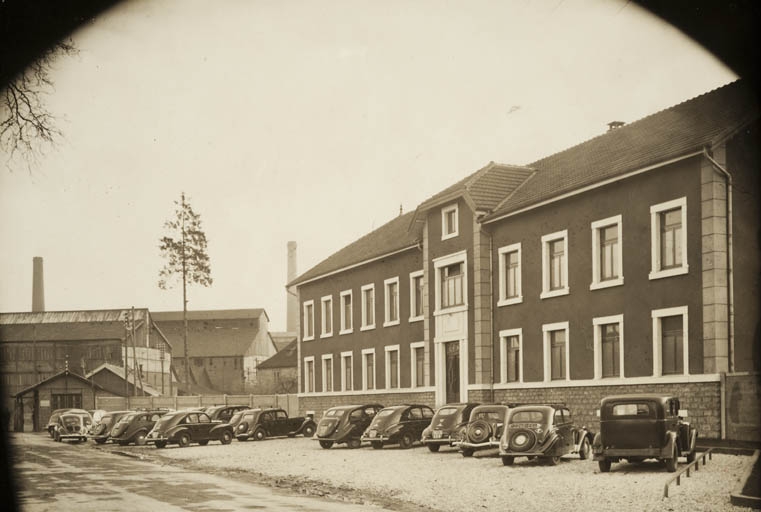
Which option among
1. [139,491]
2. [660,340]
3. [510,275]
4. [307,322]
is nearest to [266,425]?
[307,322]

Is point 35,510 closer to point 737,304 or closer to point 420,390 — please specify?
point 737,304

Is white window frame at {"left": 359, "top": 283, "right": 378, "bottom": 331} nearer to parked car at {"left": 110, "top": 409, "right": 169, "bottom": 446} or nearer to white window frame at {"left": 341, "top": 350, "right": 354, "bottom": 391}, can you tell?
white window frame at {"left": 341, "top": 350, "right": 354, "bottom": 391}

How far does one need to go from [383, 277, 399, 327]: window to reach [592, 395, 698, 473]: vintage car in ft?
71.8

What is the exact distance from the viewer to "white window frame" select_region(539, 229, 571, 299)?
28.7 meters

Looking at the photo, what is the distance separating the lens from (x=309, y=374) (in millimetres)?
49844

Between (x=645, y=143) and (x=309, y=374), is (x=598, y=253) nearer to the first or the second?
(x=645, y=143)

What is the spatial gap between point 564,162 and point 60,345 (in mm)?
62130

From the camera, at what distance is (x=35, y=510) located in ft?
47.3

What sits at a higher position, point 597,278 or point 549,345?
point 597,278

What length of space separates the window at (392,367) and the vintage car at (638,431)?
2151 centimetres

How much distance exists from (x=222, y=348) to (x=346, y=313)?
6419 cm

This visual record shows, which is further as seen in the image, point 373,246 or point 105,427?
point 373,246

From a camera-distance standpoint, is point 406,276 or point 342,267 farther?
point 342,267

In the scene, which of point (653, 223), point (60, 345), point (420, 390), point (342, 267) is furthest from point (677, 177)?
point (60, 345)
